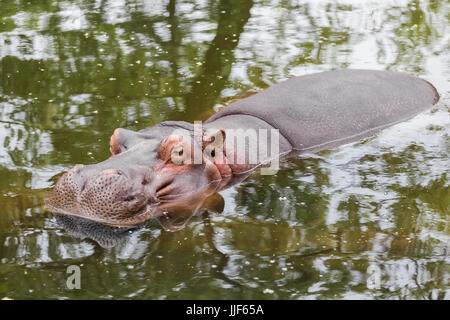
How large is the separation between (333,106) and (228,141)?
1132mm

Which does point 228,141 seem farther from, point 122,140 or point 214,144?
point 122,140

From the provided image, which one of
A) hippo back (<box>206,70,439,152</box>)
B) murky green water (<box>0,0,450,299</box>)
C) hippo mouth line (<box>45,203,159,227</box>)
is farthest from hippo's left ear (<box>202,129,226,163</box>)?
hippo back (<box>206,70,439,152</box>)

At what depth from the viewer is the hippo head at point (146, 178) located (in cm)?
516

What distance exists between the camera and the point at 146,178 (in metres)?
5.38

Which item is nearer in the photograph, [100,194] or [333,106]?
[100,194]

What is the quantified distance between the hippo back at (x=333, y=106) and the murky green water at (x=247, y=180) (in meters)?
0.16

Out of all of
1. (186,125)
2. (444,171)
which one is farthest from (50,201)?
(444,171)

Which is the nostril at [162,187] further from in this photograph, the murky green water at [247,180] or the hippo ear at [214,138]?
the hippo ear at [214,138]

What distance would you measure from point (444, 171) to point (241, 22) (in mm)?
4385

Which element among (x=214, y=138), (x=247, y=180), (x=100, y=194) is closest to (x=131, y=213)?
(x=100, y=194)

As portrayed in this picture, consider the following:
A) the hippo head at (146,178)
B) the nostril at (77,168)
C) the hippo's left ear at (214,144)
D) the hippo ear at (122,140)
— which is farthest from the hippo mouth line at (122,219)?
the hippo's left ear at (214,144)

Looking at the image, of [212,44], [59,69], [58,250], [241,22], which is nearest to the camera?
[58,250]

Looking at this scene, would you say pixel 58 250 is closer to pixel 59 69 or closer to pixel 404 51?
pixel 59 69

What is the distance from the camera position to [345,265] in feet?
15.6
